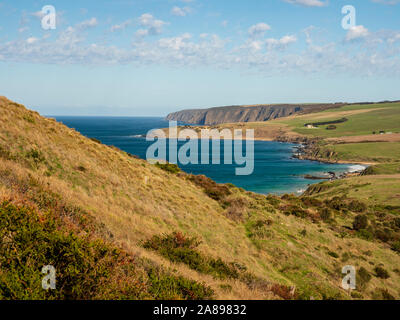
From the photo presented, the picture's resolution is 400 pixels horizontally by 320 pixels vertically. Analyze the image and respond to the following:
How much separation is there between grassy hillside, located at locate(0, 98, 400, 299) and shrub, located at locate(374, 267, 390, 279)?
9 cm

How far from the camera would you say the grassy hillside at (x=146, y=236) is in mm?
6340

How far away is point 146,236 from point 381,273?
17.9 meters

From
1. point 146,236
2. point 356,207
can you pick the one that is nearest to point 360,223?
point 356,207

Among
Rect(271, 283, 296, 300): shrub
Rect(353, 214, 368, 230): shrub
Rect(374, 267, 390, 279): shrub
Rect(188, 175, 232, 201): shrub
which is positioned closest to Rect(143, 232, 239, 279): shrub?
Rect(271, 283, 296, 300): shrub

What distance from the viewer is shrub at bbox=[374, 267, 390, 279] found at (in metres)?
20.6

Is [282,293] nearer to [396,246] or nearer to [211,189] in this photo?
[211,189]

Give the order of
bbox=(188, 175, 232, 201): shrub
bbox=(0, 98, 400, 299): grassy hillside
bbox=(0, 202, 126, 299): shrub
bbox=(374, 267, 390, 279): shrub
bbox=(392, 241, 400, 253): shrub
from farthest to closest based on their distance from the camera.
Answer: bbox=(188, 175, 232, 201): shrub
bbox=(392, 241, 400, 253): shrub
bbox=(374, 267, 390, 279): shrub
bbox=(0, 98, 400, 299): grassy hillside
bbox=(0, 202, 126, 299): shrub

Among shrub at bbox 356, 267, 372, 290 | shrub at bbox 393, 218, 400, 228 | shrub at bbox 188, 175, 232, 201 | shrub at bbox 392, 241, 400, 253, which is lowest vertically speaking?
shrub at bbox 393, 218, 400, 228

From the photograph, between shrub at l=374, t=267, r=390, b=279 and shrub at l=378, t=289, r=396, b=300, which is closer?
shrub at l=378, t=289, r=396, b=300

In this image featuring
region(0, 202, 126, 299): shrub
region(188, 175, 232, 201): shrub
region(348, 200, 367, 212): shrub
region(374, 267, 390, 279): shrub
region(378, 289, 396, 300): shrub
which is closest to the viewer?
region(0, 202, 126, 299): shrub

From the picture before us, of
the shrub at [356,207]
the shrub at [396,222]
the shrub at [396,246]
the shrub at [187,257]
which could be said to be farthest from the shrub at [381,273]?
the shrub at [356,207]

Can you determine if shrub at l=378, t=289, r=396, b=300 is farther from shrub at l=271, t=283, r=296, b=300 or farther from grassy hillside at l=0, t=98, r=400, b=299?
shrub at l=271, t=283, r=296, b=300

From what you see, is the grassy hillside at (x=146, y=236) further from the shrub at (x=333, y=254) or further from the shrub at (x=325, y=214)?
the shrub at (x=325, y=214)
